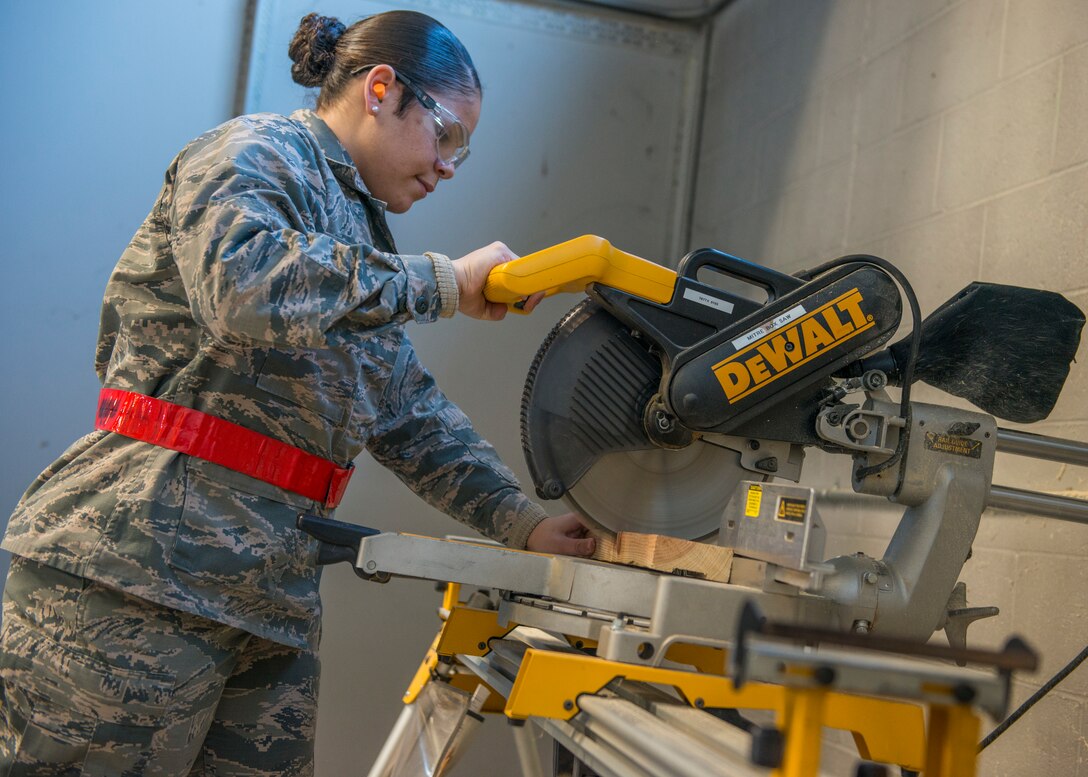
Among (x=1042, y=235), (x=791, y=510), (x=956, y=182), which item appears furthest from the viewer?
(x=956, y=182)

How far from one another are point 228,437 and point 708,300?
665mm

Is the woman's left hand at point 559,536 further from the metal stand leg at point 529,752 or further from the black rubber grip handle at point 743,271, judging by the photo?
the black rubber grip handle at point 743,271

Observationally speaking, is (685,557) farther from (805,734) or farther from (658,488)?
(805,734)

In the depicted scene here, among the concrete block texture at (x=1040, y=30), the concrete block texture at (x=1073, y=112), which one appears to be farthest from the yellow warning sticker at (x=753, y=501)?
the concrete block texture at (x=1040, y=30)

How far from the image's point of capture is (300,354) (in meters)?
1.43

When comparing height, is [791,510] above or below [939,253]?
below

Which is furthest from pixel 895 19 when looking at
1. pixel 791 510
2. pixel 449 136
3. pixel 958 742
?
pixel 958 742

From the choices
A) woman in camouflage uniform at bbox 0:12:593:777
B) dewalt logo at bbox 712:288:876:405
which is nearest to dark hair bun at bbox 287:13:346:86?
woman in camouflage uniform at bbox 0:12:593:777

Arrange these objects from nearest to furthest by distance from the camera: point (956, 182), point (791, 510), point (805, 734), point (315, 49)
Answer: point (805, 734) < point (791, 510) < point (315, 49) < point (956, 182)

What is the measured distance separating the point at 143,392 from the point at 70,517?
0.19 meters

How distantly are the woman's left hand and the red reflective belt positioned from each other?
0.38m

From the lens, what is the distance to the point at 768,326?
4.35 ft

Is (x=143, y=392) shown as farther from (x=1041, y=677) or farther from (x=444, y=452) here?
(x=1041, y=677)

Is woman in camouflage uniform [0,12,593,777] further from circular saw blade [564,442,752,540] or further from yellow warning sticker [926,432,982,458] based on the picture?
yellow warning sticker [926,432,982,458]
